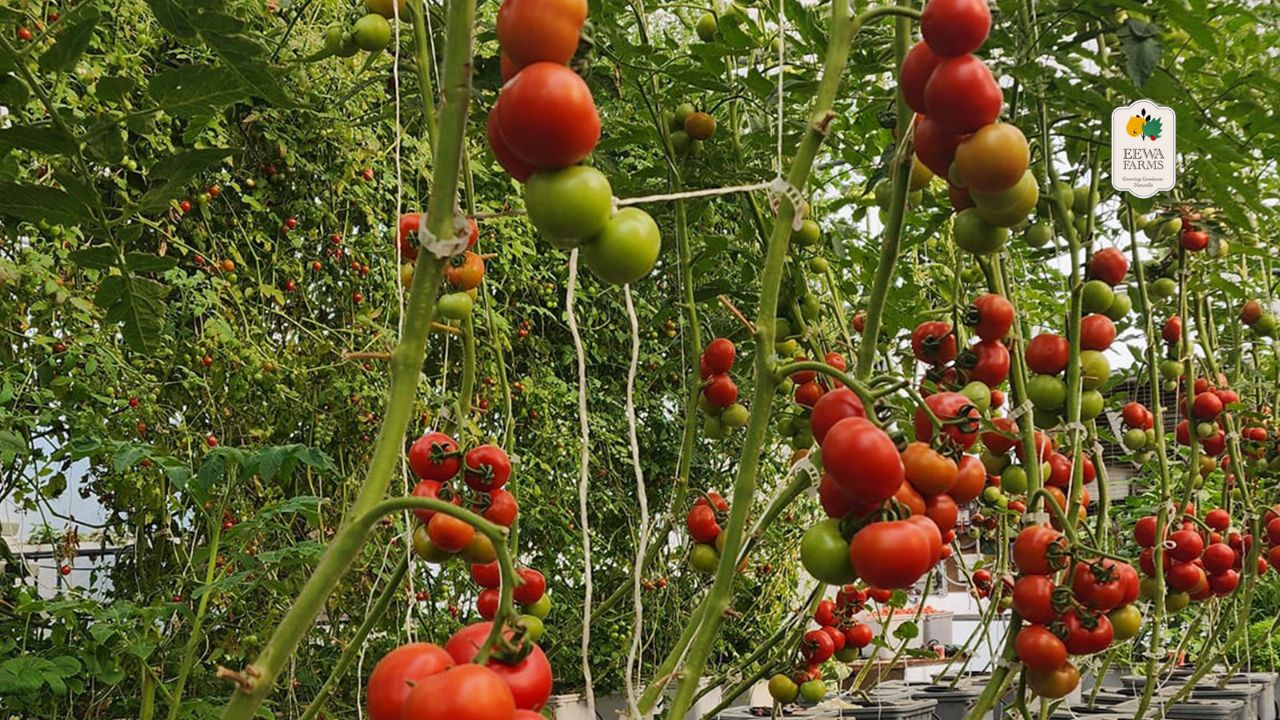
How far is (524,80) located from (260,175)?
222 centimetres

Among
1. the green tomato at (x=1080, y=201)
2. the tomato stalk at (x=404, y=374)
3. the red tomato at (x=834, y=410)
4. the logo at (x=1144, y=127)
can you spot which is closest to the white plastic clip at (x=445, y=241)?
the tomato stalk at (x=404, y=374)

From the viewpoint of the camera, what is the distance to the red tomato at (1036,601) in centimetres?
79

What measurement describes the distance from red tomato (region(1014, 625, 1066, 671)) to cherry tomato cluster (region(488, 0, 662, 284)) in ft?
1.78

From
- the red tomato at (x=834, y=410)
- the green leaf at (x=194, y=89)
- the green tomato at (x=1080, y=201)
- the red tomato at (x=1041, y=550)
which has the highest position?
the green tomato at (x=1080, y=201)

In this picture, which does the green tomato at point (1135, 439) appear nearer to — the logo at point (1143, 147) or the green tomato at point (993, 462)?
the logo at point (1143, 147)

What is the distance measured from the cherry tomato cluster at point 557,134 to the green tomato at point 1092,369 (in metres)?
0.72

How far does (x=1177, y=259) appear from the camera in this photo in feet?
5.00

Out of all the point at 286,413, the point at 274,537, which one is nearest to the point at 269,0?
the point at 286,413

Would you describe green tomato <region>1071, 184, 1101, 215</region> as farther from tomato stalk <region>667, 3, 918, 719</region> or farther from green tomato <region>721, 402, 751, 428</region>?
tomato stalk <region>667, 3, 918, 719</region>

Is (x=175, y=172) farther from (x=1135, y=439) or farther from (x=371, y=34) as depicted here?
(x=1135, y=439)

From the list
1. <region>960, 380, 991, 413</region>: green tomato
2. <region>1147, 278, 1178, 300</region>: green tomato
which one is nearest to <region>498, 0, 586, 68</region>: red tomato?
<region>960, 380, 991, 413</region>: green tomato

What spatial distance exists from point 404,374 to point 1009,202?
12.3 inches

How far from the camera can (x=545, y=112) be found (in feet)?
1.20

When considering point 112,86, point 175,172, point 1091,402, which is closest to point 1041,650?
point 1091,402
